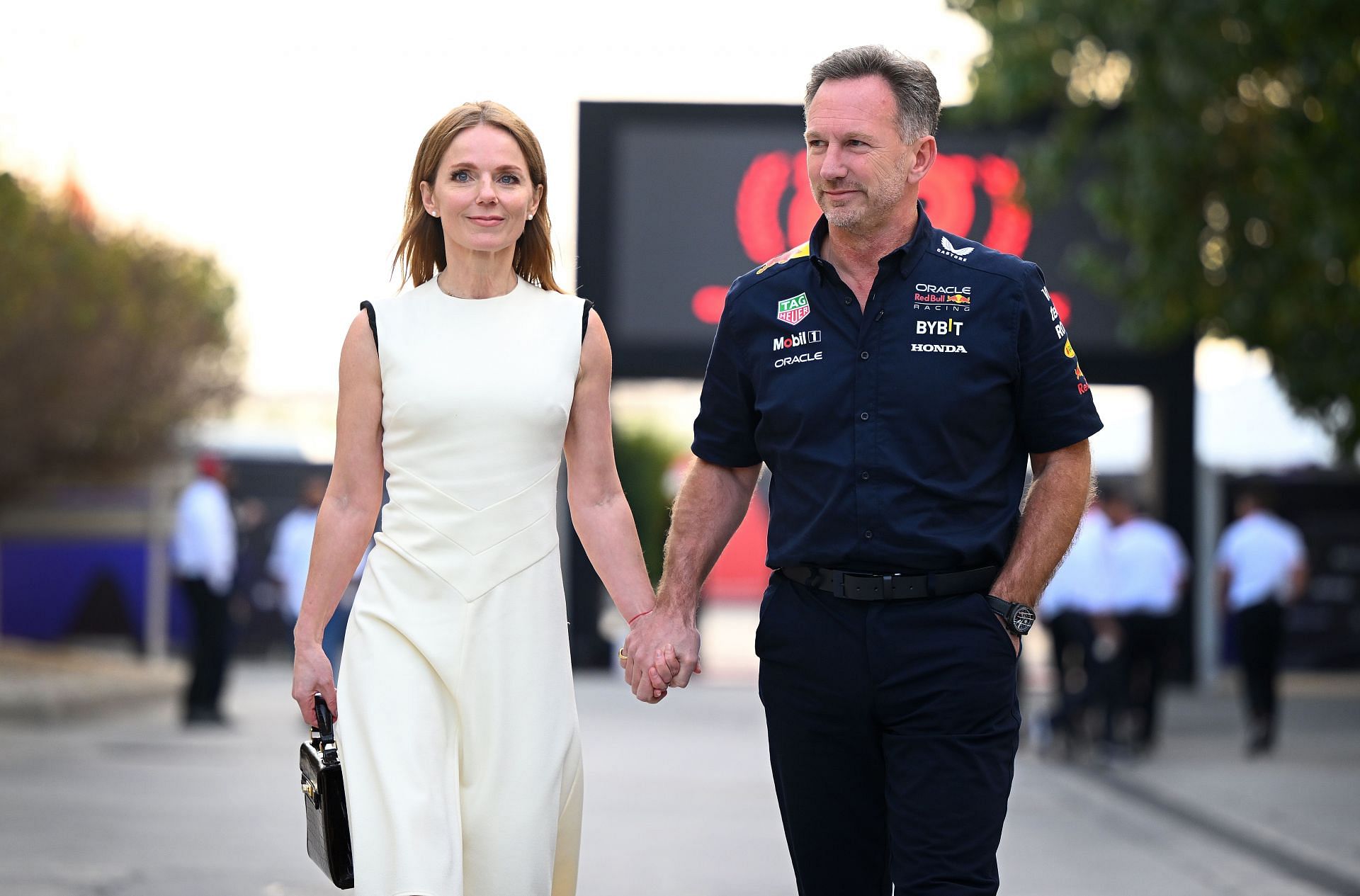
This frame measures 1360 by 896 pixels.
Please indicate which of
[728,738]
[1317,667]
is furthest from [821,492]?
[1317,667]

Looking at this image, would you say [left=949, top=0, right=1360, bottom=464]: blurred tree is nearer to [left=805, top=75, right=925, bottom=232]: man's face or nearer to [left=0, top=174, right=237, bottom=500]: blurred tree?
[left=0, top=174, right=237, bottom=500]: blurred tree

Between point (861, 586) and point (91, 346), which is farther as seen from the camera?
point (91, 346)

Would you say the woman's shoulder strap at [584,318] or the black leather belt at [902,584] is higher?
the woman's shoulder strap at [584,318]

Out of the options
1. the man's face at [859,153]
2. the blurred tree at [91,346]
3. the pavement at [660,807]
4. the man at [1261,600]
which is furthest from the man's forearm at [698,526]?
the man at [1261,600]

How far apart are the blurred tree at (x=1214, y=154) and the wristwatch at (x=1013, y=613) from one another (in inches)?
334

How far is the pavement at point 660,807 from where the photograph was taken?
313 inches

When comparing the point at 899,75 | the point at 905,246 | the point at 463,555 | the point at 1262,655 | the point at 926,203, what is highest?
the point at 926,203

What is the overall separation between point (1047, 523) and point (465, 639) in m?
1.18

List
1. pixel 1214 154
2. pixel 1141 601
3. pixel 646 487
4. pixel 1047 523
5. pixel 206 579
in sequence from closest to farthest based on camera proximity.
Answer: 1. pixel 1047 523
2. pixel 1141 601
3. pixel 206 579
4. pixel 1214 154
5. pixel 646 487

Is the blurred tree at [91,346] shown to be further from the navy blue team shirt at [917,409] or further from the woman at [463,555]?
the navy blue team shirt at [917,409]

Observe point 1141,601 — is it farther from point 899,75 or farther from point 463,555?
point 463,555

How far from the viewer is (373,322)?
4.04 m

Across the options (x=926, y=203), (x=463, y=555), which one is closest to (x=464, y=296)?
(x=463, y=555)

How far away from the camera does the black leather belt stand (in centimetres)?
388
